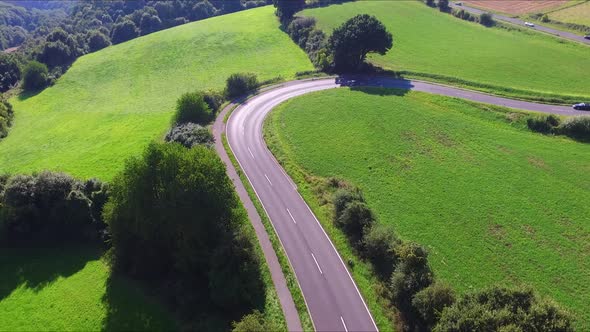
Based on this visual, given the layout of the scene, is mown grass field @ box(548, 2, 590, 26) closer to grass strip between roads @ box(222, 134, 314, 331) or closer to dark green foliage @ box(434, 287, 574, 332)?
dark green foliage @ box(434, 287, 574, 332)

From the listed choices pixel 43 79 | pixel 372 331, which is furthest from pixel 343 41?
pixel 43 79

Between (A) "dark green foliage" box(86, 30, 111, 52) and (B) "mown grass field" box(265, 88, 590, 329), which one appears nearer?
(B) "mown grass field" box(265, 88, 590, 329)

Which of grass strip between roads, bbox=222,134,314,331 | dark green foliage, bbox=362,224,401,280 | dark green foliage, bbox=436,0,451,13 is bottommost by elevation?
grass strip between roads, bbox=222,134,314,331

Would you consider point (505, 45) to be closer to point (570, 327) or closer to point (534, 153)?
point (534, 153)

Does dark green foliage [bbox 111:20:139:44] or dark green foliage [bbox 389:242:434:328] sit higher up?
dark green foliage [bbox 111:20:139:44]

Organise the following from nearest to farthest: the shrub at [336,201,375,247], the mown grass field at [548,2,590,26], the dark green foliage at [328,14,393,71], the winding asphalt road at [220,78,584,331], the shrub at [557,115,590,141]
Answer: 1. the winding asphalt road at [220,78,584,331]
2. the shrub at [336,201,375,247]
3. the shrub at [557,115,590,141]
4. the dark green foliage at [328,14,393,71]
5. the mown grass field at [548,2,590,26]

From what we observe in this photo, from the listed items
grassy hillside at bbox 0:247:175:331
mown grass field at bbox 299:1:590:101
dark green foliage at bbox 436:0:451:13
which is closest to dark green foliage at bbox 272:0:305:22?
mown grass field at bbox 299:1:590:101

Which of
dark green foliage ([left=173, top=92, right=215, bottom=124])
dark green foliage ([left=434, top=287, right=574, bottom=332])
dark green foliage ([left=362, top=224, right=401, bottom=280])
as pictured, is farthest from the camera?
dark green foliage ([left=173, top=92, right=215, bottom=124])
